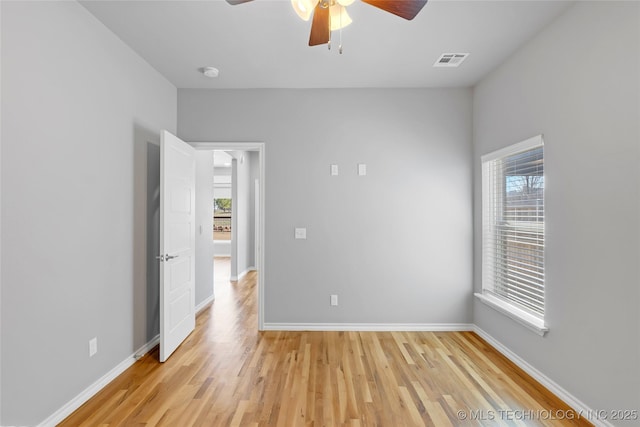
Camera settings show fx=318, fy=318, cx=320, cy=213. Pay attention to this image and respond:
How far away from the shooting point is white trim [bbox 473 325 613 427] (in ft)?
6.68

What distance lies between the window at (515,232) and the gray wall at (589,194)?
14 centimetres

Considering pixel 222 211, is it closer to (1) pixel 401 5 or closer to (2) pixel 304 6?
(2) pixel 304 6

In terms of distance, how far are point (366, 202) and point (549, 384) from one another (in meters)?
2.23

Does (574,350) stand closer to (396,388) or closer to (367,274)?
(396,388)

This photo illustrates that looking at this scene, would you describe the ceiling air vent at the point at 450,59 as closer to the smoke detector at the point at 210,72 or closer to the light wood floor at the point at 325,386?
the smoke detector at the point at 210,72

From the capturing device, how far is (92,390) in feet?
7.54

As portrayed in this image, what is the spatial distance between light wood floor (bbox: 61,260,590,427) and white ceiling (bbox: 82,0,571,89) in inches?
108

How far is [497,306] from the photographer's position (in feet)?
9.95

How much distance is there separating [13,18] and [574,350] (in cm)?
397

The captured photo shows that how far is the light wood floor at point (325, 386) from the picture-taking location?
206 cm

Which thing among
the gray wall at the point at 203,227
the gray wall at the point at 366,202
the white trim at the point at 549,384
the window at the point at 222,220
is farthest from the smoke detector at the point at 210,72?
the window at the point at 222,220

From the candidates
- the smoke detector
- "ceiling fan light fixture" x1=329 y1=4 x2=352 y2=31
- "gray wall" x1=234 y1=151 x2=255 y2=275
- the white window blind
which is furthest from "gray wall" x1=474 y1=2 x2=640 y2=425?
"gray wall" x1=234 y1=151 x2=255 y2=275

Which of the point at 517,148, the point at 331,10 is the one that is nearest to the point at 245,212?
the point at 517,148

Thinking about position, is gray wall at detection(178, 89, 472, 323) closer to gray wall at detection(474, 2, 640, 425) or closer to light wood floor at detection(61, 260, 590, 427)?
light wood floor at detection(61, 260, 590, 427)
